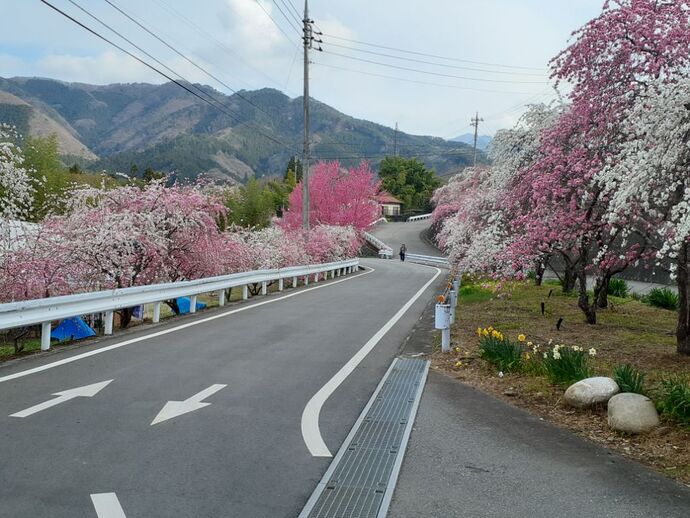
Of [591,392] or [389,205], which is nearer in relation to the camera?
[591,392]

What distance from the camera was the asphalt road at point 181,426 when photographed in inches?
151

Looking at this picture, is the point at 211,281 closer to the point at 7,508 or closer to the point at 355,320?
the point at 355,320

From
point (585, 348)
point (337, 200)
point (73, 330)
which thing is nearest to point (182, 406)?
point (73, 330)

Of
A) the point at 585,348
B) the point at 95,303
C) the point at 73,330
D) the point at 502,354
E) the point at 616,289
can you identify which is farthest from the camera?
the point at 616,289

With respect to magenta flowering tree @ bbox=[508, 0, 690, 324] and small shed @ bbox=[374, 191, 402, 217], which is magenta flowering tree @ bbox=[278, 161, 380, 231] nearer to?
small shed @ bbox=[374, 191, 402, 217]

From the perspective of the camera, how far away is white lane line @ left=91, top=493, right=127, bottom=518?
3.54 meters

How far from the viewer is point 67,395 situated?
6199 millimetres

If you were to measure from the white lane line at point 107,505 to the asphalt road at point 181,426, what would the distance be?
0.03m

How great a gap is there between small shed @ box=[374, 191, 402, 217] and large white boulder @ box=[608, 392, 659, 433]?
300 feet

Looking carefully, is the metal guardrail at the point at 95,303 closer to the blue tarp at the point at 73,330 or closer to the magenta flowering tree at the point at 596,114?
the blue tarp at the point at 73,330

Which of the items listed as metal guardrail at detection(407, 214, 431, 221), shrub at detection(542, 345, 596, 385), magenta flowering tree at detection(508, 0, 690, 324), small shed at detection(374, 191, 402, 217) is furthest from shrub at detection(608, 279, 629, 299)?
small shed at detection(374, 191, 402, 217)

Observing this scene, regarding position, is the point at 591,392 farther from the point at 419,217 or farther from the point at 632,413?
the point at 419,217

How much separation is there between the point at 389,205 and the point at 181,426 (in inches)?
3986

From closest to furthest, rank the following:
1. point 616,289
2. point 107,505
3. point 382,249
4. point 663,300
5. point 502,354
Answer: point 107,505, point 502,354, point 663,300, point 616,289, point 382,249
